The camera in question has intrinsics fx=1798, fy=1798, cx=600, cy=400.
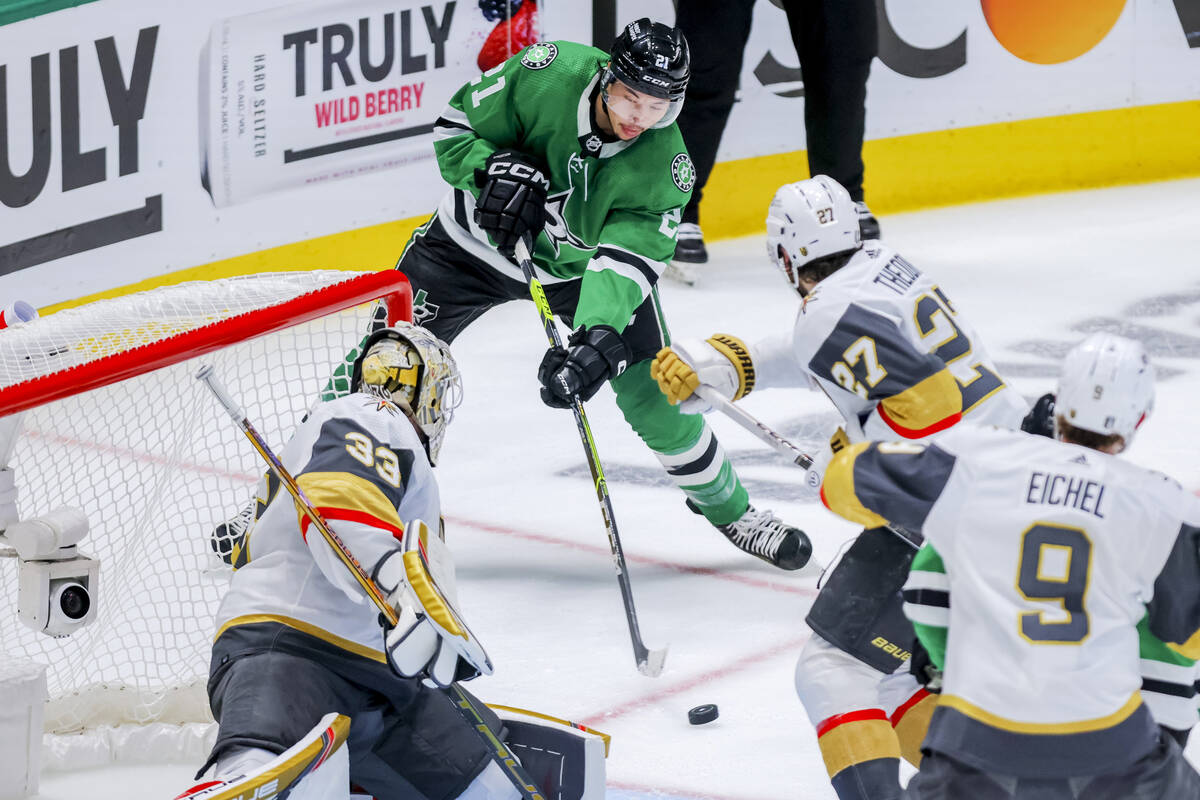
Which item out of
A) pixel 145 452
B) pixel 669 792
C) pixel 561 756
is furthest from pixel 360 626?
pixel 145 452

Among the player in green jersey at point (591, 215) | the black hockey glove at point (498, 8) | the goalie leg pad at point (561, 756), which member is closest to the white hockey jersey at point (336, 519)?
the goalie leg pad at point (561, 756)

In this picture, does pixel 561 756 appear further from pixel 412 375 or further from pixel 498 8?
pixel 498 8

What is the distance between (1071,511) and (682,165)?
1955 millimetres

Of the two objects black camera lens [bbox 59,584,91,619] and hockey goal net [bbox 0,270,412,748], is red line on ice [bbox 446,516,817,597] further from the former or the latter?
black camera lens [bbox 59,584,91,619]

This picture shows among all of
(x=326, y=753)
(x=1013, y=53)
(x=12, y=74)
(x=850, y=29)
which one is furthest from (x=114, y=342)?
(x=1013, y=53)

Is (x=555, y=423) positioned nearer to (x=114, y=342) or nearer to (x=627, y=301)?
(x=627, y=301)

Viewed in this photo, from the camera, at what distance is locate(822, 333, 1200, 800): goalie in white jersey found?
1.85 meters

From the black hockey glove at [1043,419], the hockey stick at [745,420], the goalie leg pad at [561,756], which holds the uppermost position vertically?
the black hockey glove at [1043,419]

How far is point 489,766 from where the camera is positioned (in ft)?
8.00

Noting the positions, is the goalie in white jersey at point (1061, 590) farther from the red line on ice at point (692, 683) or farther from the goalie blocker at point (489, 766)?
the red line on ice at point (692, 683)

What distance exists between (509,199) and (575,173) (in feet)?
0.65

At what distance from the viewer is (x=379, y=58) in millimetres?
5234

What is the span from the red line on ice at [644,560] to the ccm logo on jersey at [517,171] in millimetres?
837

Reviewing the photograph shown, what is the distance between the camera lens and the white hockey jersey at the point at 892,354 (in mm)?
2479
